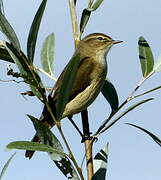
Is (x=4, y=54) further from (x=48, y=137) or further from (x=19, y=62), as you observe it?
(x=48, y=137)

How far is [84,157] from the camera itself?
2.62m

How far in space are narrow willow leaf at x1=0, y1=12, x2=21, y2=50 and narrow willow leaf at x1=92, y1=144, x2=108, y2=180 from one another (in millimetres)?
771

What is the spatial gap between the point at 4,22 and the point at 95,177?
0.92 metres

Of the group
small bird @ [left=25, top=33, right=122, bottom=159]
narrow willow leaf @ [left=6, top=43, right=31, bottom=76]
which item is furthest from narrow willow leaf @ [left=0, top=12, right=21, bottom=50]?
small bird @ [left=25, top=33, right=122, bottom=159]

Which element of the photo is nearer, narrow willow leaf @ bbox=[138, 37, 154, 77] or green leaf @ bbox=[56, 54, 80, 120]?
green leaf @ bbox=[56, 54, 80, 120]

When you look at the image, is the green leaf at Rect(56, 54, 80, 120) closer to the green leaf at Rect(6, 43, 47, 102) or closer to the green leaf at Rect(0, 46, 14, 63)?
the green leaf at Rect(6, 43, 47, 102)

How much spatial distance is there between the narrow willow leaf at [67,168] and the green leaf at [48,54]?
0.89m

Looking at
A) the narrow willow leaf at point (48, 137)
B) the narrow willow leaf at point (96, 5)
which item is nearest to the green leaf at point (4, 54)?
the narrow willow leaf at point (48, 137)

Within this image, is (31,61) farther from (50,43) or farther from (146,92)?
(50,43)

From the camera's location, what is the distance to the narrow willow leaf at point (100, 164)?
2.47m

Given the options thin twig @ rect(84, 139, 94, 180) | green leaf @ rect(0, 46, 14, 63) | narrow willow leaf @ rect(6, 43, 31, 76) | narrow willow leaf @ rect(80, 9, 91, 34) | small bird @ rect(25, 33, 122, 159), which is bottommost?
small bird @ rect(25, 33, 122, 159)

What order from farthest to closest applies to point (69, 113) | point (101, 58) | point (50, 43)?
1. point (101, 58)
2. point (69, 113)
3. point (50, 43)

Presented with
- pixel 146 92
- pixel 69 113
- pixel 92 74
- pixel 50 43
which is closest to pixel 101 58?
pixel 92 74

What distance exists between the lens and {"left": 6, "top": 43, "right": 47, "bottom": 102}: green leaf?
2.31m
